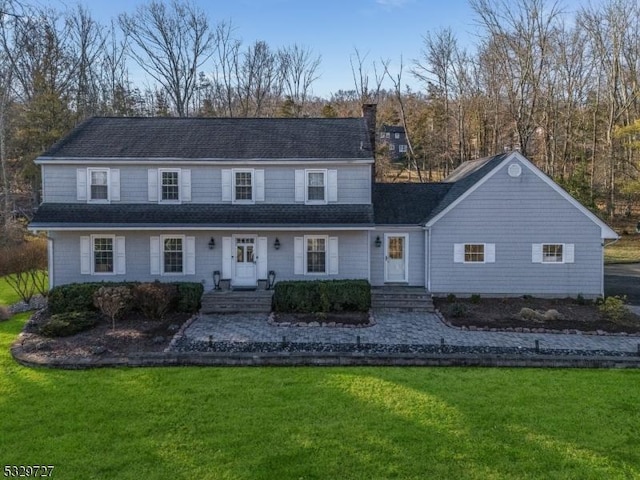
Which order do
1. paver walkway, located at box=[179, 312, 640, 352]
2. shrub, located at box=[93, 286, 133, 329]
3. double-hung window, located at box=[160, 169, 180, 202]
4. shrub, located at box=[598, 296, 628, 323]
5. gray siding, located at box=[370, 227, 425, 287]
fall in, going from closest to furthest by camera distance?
paver walkway, located at box=[179, 312, 640, 352] < shrub, located at box=[93, 286, 133, 329] < shrub, located at box=[598, 296, 628, 323] < double-hung window, located at box=[160, 169, 180, 202] < gray siding, located at box=[370, 227, 425, 287]

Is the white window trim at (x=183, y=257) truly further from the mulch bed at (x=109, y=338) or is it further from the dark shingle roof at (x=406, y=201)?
the dark shingle roof at (x=406, y=201)

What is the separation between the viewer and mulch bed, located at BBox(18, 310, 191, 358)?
10.9m

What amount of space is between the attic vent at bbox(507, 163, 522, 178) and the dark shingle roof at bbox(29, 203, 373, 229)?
535cm

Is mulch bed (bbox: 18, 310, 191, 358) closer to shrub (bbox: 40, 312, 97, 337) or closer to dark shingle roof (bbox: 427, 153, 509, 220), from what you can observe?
shrub (bbox: 40, 312, 97, 337)

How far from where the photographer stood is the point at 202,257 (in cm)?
1692

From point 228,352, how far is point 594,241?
14.1 meters

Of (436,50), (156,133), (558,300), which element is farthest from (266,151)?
(436,50)

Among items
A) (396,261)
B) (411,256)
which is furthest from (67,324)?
(411,256)

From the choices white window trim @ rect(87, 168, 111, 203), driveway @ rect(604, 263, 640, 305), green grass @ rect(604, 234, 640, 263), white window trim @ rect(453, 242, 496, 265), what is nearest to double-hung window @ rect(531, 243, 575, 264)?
white window trim @ rect(453, 242, 496, 265)

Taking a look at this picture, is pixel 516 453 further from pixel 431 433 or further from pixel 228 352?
pixel 228 352

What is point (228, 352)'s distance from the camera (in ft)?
34.5

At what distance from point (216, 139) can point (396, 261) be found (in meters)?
8.85

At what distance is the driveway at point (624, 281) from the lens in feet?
59.7

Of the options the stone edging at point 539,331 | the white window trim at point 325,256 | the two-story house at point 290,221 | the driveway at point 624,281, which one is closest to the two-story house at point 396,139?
the driveway at point 624,281
